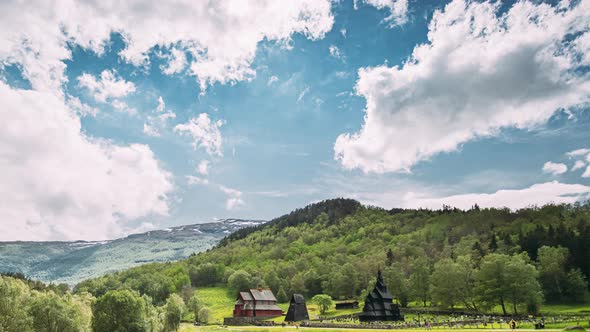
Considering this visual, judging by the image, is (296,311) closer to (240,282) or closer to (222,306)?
(222,306)

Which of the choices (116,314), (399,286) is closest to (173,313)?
(116,314)

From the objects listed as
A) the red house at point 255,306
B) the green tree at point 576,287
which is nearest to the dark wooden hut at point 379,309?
the red house at point 255,306

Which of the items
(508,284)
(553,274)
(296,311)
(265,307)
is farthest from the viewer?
(265,307)

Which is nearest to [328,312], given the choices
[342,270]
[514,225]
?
[342,270]

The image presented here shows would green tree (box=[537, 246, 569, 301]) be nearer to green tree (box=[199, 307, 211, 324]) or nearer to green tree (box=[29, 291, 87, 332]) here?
green tree (box=[199, 307, 211, 324])

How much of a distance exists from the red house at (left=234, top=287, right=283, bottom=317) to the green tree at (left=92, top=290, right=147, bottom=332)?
5382 cm

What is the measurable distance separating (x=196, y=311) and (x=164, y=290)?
65071mm

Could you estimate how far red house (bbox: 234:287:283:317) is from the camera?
119375mm

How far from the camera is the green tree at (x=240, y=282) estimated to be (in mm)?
172875

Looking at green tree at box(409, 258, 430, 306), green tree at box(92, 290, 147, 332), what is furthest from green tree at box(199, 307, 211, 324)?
green tree at box(409, 258, 430, 306)

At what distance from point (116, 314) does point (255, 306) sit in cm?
5779

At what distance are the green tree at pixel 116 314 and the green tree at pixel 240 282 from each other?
106481 millimetres

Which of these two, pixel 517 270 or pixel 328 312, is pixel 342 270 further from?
pixel 517 270

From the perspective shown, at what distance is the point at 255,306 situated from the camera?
120m
